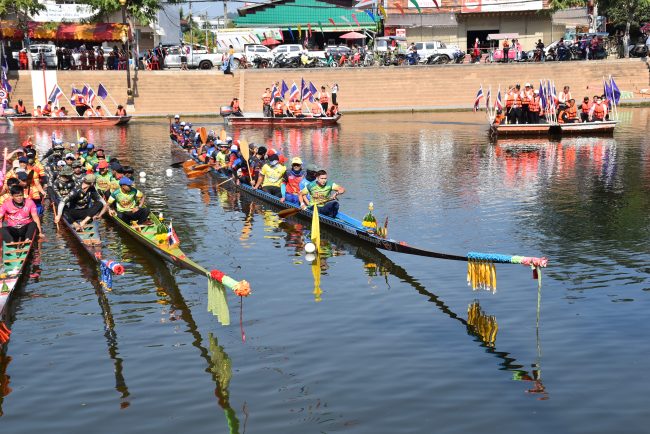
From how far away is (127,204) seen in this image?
876 inches

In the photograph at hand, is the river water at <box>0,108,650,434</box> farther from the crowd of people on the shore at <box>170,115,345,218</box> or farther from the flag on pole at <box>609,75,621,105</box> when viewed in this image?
the flag on pole at <box>609,75,621,105</box>

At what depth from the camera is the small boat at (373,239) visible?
14266mm

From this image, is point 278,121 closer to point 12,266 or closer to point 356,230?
point 356,230

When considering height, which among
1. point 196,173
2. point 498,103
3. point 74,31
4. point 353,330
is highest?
point 74,31

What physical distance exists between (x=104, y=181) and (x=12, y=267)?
753 cm

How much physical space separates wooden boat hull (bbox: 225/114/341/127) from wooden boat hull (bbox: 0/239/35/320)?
1162 inches

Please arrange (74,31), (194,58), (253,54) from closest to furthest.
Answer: (194,58) < (74,31) < (253,54)

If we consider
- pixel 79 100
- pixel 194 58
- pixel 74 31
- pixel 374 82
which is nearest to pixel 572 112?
pixel 374 82

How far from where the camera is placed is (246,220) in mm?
25062

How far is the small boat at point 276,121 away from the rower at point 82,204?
26.6 metres

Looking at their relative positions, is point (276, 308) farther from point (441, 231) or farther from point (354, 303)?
point (441, 231)

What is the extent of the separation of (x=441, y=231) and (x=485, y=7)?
50289mm

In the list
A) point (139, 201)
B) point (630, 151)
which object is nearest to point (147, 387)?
point (139, 201)

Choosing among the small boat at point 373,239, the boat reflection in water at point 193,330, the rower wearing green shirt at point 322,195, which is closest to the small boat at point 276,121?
the small boat at point 373,239
